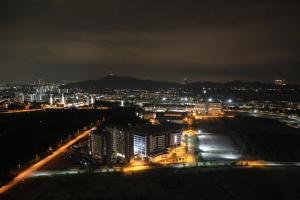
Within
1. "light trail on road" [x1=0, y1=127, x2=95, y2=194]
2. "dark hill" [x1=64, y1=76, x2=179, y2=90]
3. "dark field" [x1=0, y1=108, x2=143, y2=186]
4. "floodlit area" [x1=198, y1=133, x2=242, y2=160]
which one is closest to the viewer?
"light trail on road" [x1=0, y1=127, x2=95, y2=194]

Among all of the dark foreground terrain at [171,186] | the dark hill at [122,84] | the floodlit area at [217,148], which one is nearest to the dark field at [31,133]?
the dark foreground terrain at [171,186]

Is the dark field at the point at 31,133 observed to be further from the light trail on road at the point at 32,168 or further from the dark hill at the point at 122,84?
the dark hill at the point at 122,84

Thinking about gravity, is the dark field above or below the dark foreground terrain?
above

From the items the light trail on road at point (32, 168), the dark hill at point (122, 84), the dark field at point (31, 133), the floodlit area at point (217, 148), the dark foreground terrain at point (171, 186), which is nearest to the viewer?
the dark foreground terrain at point (171, 186)

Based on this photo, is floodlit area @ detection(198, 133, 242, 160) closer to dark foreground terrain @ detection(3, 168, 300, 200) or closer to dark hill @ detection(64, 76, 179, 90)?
dark foreground terrain @ detection(3, 168, 300, 200)

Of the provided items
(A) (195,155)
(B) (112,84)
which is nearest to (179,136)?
(A) (195,155)

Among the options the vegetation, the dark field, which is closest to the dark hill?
the dark field

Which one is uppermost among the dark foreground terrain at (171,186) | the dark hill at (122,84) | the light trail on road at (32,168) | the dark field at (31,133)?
the dark hill at (122,84)

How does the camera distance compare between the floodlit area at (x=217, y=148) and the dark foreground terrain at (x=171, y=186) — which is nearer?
the dark foreground terrain at (x=171, y=186)

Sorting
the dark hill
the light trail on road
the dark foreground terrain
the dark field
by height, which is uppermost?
the dark hill

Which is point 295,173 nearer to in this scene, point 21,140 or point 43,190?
point 43,190
